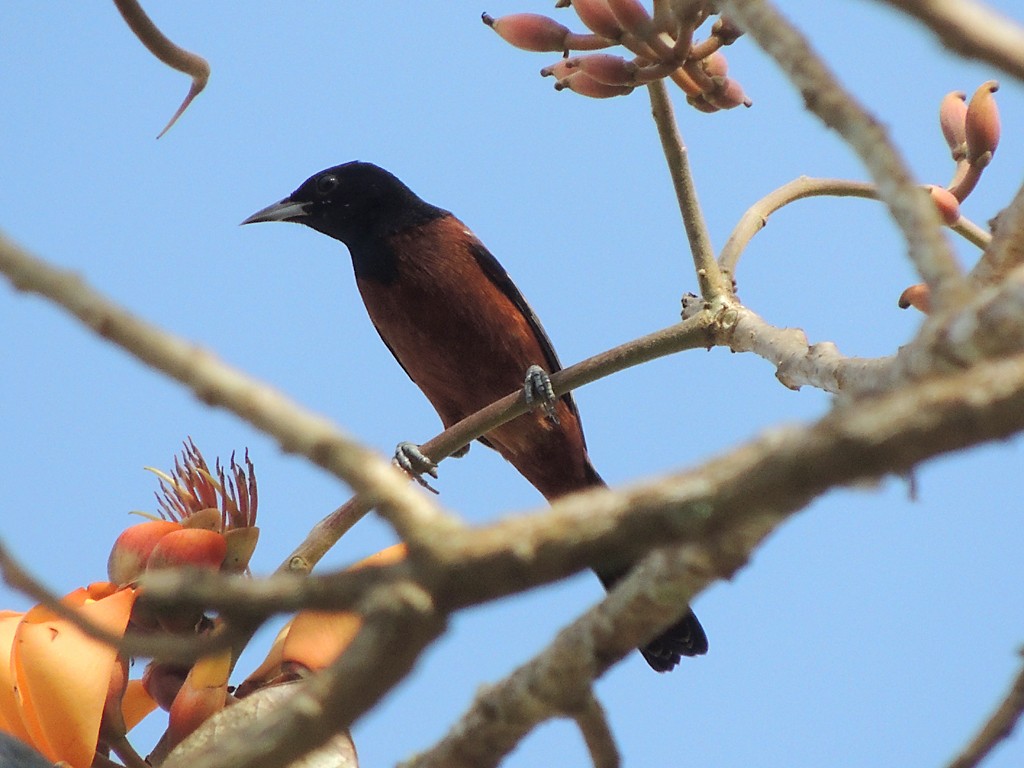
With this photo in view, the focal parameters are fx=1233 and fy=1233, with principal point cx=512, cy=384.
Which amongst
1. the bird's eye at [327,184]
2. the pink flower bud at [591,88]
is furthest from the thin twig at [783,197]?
the bird's eye at [327,184]

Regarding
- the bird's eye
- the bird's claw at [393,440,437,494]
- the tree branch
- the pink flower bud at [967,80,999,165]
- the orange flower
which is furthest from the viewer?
the bird's eye

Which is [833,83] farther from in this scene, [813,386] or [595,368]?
[595,368]

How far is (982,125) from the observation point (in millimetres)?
2379

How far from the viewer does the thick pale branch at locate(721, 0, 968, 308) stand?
88 cm

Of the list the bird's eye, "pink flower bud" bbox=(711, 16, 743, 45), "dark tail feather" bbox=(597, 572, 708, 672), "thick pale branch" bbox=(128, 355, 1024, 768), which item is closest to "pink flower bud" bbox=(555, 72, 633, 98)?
"pink flower bud" bbox=(711, 16, 743, 45)

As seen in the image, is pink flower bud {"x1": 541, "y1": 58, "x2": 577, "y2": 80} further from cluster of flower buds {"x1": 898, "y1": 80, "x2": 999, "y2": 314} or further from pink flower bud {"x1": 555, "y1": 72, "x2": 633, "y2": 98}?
cluster of flower buds {"x1": 898, "y1": 80, "x2": 999, "y2": 314}

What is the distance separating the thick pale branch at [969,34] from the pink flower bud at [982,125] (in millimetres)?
1767

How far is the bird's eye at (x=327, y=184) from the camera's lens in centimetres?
498

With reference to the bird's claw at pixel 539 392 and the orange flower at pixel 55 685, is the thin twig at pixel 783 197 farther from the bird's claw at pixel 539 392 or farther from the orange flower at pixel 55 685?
the orange flower at pixel 55 685

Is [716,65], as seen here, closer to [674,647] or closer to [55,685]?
[55,685]

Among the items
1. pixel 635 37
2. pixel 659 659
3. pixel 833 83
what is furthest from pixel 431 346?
pixel 833 83

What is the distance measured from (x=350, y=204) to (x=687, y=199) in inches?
101

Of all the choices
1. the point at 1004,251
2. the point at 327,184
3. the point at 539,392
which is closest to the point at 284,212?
the point at 327,184

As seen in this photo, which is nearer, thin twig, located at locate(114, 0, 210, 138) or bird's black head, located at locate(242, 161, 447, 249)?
thin twig, located at locate(114, 0, 210, 138)
